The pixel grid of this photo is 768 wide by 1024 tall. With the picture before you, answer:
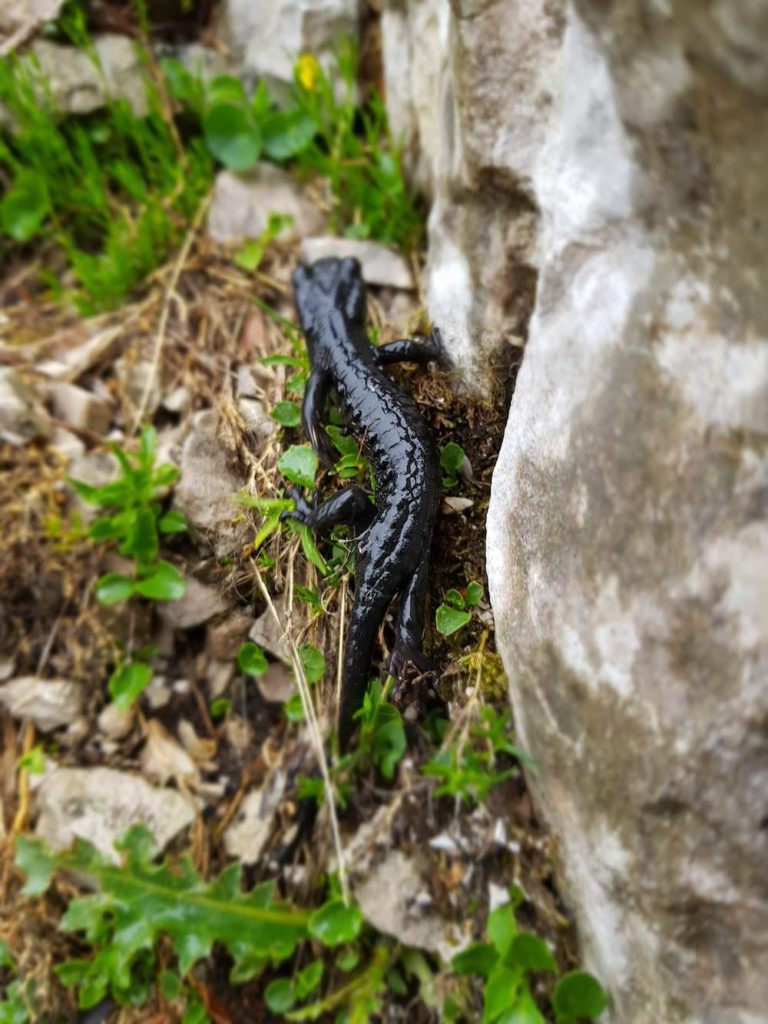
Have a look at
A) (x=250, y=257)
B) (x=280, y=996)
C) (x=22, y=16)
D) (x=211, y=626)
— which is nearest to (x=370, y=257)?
(x=250, y=257)

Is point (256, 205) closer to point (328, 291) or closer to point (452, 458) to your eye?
point (328, 291)

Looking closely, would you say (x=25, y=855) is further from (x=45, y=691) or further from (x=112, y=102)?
(x=112, y=102)

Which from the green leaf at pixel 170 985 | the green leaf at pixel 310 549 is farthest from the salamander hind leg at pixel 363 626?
the green leaf at pixel 170 985

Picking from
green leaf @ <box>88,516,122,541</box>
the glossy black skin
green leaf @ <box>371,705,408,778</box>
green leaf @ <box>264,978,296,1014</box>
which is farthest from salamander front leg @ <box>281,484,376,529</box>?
green leaf @ <box>264,978,296,1014</box>

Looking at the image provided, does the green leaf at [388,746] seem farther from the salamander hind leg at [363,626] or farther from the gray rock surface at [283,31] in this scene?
the gray rock surface at [283,31]

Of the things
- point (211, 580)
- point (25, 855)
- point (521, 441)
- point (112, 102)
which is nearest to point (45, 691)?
point (25, 855)

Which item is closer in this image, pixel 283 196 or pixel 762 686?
pixel 762 686
